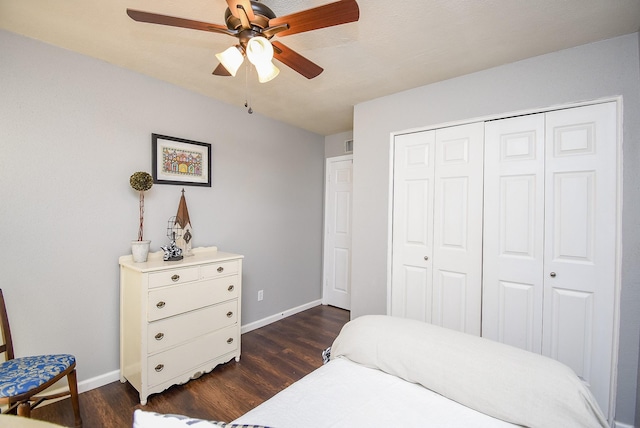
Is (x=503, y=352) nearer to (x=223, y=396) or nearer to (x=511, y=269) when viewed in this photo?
(x=511, y=269)

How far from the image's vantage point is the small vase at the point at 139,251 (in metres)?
2.12

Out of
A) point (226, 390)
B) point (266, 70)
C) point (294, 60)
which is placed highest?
point (294, 60)

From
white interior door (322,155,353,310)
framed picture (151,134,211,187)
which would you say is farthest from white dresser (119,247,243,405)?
white interior door (322,155,353,310)

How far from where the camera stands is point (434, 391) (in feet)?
3.83

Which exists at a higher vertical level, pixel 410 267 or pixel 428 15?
pixel 428 15

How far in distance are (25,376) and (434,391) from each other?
2.07m

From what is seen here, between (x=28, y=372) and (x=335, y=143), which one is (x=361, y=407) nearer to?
(x=28, y=372)

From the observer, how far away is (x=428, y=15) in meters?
1.57

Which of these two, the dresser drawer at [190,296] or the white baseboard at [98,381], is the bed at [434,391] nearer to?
the dresser drawer at [190,296]

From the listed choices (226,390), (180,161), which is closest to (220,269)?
(226,390)

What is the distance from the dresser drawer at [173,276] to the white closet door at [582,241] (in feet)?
8.67

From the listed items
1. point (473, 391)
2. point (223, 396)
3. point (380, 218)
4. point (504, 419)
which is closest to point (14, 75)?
point (223, 396)

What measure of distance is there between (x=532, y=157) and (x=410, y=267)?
1.29m

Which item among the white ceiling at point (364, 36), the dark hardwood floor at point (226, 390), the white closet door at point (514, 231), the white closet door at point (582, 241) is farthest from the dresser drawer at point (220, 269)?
the white closet door at point (582, 241)
